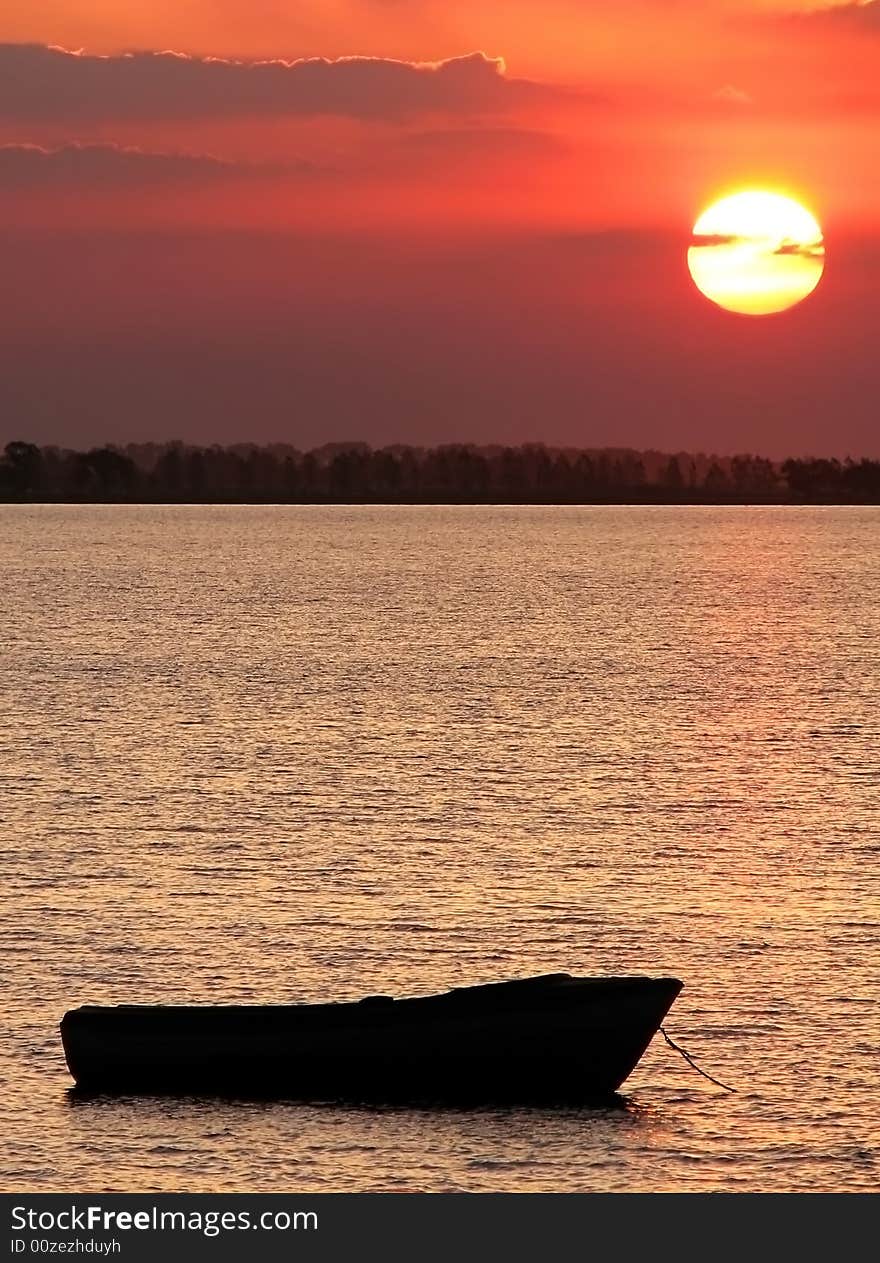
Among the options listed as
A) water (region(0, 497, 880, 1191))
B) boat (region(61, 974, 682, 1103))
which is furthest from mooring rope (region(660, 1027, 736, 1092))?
boat (region(61, 974, 682, 1103))

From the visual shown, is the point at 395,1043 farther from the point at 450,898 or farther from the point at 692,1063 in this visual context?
the point at 450,898

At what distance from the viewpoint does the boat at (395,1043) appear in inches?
1634

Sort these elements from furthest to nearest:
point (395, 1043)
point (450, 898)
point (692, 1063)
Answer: point (450, 898) < point (692, 1063) < point (395, 1043)

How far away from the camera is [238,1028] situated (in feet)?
137

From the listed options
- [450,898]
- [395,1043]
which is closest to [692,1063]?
[395,1043]

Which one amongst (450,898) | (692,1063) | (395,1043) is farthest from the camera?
(450,898)

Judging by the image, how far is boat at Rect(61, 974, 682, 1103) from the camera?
41.5 meters

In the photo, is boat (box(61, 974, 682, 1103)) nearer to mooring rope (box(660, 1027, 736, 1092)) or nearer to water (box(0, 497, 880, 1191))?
water (box(0, 497, 880, 1191))

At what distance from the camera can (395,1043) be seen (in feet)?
137

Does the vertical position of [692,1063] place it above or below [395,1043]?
below

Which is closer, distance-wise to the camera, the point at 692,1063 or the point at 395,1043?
the point at 395,1043

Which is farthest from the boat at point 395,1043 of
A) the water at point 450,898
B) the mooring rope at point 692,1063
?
the mooring rope at point 692,1063
